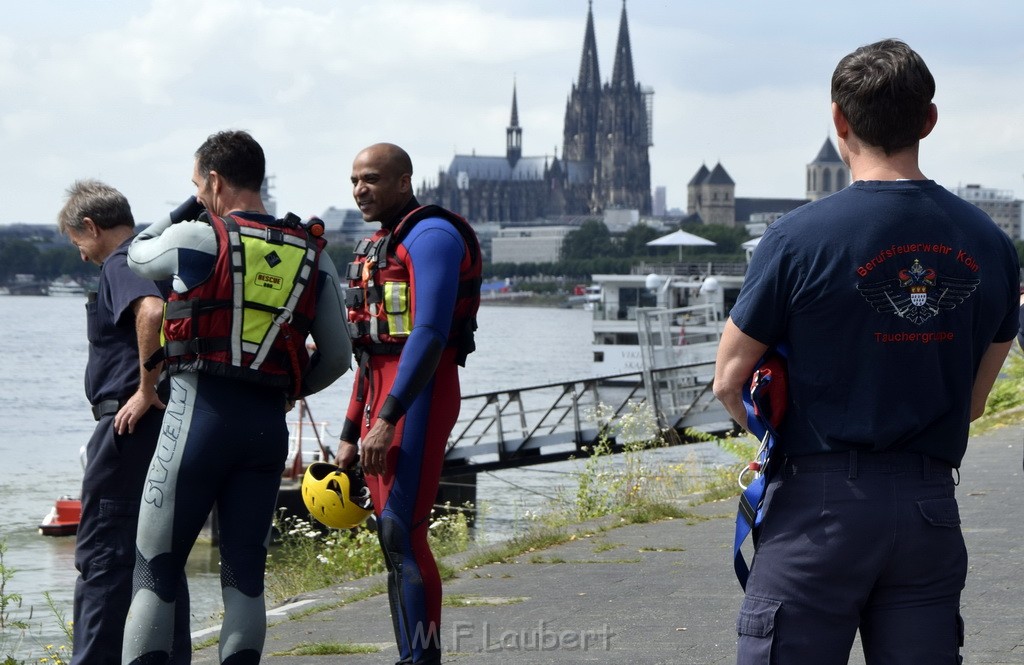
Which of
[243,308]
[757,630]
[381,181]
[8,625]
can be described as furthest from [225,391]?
[8,625]

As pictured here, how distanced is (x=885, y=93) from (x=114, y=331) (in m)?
2.50

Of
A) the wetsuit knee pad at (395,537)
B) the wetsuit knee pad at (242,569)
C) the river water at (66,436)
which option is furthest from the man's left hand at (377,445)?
the river water at (66,436)

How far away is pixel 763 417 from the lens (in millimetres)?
2506

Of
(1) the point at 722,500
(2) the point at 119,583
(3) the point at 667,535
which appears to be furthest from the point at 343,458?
(1) the point at 722,500

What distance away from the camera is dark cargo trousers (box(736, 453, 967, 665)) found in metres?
2.45

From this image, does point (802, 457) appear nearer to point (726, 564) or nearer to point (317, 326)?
point (317, 326)

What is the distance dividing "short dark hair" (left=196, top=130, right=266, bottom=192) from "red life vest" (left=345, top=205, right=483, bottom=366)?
40 cm

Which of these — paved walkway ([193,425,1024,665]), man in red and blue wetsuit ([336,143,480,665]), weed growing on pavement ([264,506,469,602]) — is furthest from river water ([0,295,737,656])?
man in red and blue wetsuit ([336,143,480,665])

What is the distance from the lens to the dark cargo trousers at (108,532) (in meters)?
4.14

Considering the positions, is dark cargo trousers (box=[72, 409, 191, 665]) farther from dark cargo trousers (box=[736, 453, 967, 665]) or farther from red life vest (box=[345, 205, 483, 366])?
dark cargo trousers (box=[736, 453, 967, 665])

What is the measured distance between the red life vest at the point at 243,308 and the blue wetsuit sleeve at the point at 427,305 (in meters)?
0.29

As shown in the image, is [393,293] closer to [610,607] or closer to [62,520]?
[610,607]

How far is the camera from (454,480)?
19.2m

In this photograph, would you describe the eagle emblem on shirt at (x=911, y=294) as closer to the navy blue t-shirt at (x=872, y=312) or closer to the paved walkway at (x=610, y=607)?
the navy blue t-shirt at (x=872, y=312)
